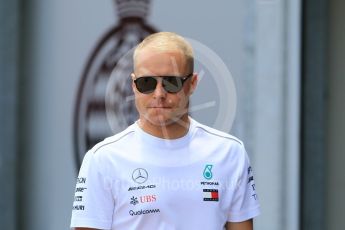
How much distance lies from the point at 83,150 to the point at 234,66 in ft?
4.92

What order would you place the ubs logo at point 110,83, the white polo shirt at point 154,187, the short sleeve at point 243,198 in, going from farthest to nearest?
the ubs logo at point 110,83, the short sleeve at point 243,198, the white polo shirt at point 154,187

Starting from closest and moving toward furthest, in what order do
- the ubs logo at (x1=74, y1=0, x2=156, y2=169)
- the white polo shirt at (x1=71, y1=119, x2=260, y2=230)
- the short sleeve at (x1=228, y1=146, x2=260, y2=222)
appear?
the white polo shirt at (x1=71, y1=119, x2=260, y2=230) → the short sleeve at (x1=228, y1=146, x2=260, y2=222) → the ubs logo at (x1=74, y1=0, x2=156, y2=169)

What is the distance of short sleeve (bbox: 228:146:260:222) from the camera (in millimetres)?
2465

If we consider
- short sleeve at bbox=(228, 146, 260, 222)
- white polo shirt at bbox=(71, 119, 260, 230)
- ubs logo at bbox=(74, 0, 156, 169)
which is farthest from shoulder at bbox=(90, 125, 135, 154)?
ubs logo at bbox=(74, 0, 156, 169)

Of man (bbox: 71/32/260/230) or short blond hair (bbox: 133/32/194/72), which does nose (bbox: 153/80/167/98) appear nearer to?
man (bbox: 71/32/260/230)

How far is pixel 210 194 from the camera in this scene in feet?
7.82

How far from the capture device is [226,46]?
5.45 meters

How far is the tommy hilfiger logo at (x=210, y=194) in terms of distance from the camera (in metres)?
2.38

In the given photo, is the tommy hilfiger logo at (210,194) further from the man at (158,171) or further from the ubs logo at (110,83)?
the ubs logo at (110,83)

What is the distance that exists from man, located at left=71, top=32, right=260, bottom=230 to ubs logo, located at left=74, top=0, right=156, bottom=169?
11.0 feet

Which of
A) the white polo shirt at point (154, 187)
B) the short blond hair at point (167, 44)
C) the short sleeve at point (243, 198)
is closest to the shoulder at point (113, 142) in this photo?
the white polo shirt at point (154, 187)

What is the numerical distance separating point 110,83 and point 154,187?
360 centimetres

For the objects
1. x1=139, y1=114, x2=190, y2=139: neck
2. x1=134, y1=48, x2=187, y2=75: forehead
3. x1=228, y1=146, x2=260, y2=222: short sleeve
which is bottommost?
x1=228, y1=146, x2=260, y2=222: short sleeve
